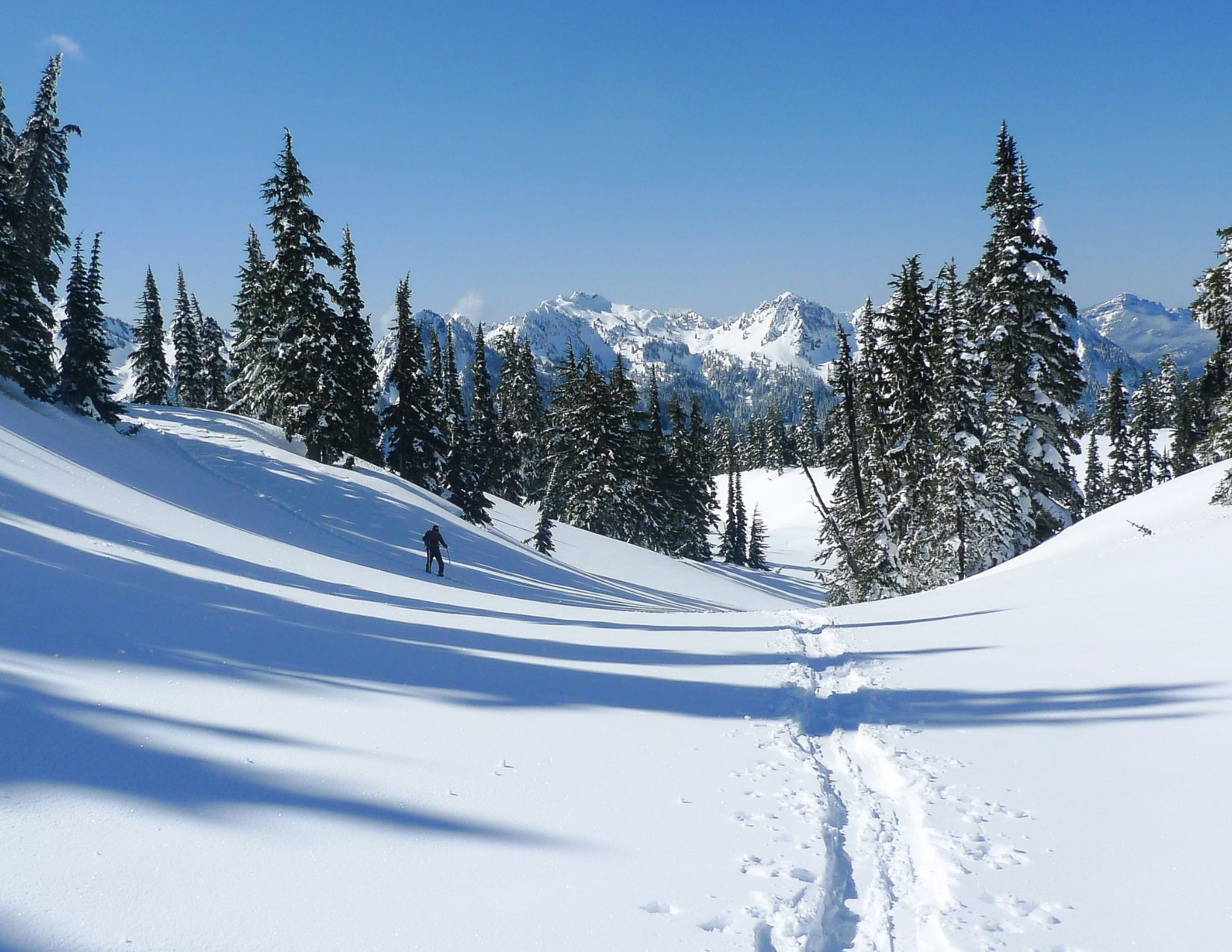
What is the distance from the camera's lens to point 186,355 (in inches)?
2116

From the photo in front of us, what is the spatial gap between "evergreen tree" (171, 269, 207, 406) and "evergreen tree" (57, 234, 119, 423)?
84.9ft

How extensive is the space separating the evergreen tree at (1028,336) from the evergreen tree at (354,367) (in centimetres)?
2739

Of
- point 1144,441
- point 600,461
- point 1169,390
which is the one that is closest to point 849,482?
point 600,461

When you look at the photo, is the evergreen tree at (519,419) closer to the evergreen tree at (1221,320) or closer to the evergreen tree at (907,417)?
Result: the evergreen tree at (907,417)

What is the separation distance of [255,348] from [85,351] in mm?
10080

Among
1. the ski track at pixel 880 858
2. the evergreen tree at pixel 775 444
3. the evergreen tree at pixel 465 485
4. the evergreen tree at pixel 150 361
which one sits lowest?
the ski track at pixel 880 858

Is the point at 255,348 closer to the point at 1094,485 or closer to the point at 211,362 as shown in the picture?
the point at 211,362

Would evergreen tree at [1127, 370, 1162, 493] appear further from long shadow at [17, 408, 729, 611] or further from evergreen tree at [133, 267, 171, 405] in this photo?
evergreen tree at [133, 267, 171, 405]

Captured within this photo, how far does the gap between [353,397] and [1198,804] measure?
105 ft

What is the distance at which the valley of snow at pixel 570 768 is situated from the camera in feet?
13.1

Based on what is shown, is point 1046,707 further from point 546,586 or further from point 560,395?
point 560,395

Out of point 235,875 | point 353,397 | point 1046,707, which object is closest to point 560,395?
point 353,397

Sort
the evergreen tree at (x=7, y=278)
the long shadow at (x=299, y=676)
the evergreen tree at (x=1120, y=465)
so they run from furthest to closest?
1. the evergreen tree at (x=1120, y=465)
2. the evergreen tree at (x=7, y=278)
3. the long shadow at (x=299, y=676)

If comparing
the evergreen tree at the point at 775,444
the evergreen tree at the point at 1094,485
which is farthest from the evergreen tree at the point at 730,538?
the evergreen tree at the point at 1094,485
